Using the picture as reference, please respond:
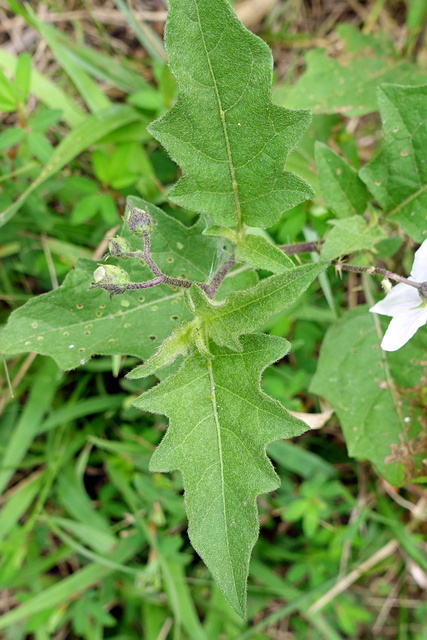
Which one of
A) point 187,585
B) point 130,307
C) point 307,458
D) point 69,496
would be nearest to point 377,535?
point 307,458

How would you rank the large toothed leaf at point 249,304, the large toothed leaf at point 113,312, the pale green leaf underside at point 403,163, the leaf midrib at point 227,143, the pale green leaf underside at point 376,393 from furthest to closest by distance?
the pale green leaf underside at point 376,393
the pale green leaf underside at point 403,163
the large toothed leaf at point 113,312
the leaf midrib at point 227,143
the large toothed leaf at point 249,304

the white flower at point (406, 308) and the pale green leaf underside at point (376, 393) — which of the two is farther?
the pale green leaf underside at point (376, 393)

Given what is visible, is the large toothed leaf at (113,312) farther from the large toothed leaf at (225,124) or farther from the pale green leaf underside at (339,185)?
the pale green leaf underside at (339,185)

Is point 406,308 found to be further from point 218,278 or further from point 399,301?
point 218,278

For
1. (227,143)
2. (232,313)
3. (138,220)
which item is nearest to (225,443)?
(232,313)

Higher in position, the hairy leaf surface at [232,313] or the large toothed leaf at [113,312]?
the hairy leaf surface at [232,313]

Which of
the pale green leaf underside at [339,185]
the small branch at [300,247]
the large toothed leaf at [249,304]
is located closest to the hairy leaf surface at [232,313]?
the large toothed leaf at [249,304]
